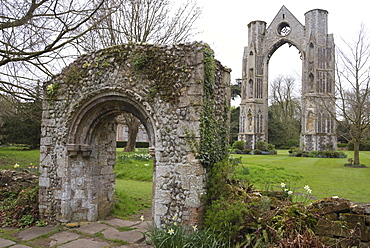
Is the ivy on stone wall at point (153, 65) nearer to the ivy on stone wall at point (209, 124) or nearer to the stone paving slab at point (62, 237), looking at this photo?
the ivy on stone wall at point (209, 124)

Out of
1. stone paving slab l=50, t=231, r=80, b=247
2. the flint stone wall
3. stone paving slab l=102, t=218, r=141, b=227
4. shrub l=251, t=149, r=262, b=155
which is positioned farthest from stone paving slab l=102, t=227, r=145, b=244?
shrub l=251, t=149, r=262, b=155

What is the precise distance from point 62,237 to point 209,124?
3.68m

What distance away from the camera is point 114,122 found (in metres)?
7.48

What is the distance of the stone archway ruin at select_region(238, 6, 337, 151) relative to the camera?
28422 mm

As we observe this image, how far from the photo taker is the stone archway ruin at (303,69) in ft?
93.2

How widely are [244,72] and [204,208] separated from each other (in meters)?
29.5

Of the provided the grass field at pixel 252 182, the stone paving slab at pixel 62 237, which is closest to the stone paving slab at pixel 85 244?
the stone paving slab at pixel 62 237

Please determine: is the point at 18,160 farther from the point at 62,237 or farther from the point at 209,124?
the point at 209,124

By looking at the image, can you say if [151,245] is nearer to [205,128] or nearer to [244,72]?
[205,128]

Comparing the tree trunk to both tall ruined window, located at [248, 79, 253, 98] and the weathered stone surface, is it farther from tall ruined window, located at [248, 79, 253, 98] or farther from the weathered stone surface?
tall ruined window, located at [248, 79, 253, 98]

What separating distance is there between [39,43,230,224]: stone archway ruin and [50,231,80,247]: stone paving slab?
23.8 inches

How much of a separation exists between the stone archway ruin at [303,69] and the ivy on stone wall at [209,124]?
24751mm

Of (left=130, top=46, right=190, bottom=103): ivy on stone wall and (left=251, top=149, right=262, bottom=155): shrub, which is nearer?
(left=130, top=46, right=190, bottom=103): ivy on stone wall

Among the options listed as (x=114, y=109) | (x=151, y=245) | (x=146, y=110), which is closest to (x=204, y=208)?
(x=151, y=245)
